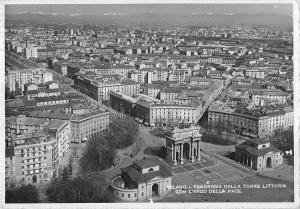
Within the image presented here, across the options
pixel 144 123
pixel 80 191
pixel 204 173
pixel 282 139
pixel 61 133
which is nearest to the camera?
pixel 80 191

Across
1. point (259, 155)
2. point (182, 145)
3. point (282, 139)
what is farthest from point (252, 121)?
point (182, 145)

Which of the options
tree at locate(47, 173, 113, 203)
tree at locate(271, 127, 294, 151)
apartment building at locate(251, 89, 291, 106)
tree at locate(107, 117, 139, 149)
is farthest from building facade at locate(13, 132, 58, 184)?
apartment building at locate(251, 89, 291, 106)

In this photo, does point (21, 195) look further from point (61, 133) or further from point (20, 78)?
point (20, 78)

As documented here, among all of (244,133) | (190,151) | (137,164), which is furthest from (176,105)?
(137,164)

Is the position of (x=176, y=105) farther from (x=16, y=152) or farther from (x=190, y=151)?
(x=16, y=152)

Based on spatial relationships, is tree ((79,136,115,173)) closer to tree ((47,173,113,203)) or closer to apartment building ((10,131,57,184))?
apartment building ((10,131,57,184))
